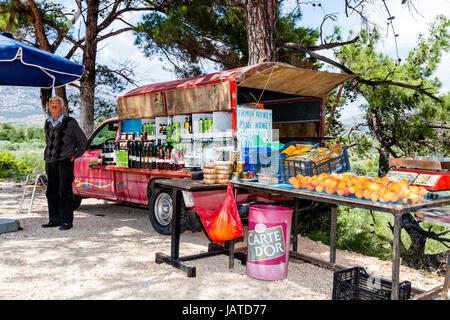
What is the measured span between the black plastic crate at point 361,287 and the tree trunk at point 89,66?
32.7 feet

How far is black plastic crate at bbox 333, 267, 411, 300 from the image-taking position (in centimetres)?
328

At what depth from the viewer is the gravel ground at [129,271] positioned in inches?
148

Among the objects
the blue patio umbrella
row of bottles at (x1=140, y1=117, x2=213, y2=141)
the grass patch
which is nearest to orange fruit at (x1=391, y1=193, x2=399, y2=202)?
row of bottles at (x1=140, y1=117, x2=213, y2=141)

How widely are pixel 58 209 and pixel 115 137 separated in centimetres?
174

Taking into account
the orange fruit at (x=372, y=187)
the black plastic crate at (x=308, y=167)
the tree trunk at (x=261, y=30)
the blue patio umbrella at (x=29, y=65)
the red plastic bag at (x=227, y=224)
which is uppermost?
the tree trunk at (x=261, y=30)

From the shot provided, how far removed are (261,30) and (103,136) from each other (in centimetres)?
367

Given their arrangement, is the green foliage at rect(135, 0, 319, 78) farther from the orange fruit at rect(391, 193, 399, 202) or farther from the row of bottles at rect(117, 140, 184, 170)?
the orange fruit at rect(391, 193, 399, 202)

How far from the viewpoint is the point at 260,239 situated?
400 centimetres

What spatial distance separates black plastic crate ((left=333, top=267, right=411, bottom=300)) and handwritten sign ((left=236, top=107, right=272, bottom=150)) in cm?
207

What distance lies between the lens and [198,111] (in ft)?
18.3

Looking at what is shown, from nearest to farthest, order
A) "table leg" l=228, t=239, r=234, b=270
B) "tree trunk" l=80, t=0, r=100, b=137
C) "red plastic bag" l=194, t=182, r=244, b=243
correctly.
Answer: "red plastic bag" l=194, t=182, r=244, b=243
"table leg" l=228, t=239, r=234, b=270
"tree trunk" l=80, t=0, r=100, b=137

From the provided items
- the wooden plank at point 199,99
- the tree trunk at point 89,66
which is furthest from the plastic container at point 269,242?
the tree trunk at point 89,66

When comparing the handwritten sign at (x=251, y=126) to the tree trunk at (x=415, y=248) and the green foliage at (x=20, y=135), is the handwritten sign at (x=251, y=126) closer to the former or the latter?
the tree trunk at (x=415, y=248)
